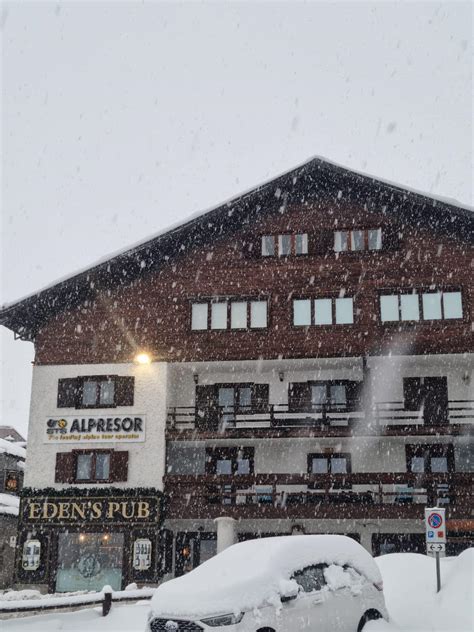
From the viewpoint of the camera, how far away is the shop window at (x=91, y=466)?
26.9 metres

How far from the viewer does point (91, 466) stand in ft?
89.8

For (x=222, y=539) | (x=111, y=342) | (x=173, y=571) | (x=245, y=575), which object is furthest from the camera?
(x=111, y=342)

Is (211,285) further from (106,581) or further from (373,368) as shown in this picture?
(106,581)

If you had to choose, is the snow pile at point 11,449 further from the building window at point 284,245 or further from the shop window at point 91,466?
the building window at point 284,245

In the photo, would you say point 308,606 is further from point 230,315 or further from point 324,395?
point 230,315

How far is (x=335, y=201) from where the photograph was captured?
28906mm

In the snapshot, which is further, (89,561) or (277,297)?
(277,297)

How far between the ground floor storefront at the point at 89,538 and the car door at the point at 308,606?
52.1 ft

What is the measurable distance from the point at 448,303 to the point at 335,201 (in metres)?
5.83

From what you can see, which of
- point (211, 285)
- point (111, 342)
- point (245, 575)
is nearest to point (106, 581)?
point (111, 342)

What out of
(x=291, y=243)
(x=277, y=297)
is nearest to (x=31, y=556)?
(x=277, y=297)

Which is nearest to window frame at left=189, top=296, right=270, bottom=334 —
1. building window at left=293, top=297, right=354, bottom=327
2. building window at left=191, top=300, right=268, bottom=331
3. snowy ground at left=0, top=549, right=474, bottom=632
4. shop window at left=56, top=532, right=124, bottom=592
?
building window at left=191, top=300, right=268, bottom=331

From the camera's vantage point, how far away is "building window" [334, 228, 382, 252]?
92.6 ft

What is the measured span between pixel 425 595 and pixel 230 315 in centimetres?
1529
